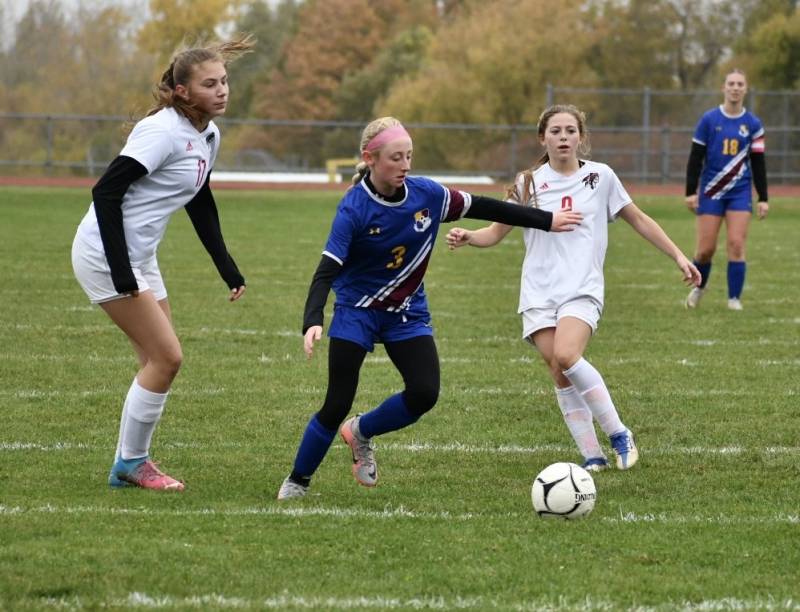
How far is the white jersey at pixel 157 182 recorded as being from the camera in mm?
5918

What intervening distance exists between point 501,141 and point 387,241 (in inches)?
1314

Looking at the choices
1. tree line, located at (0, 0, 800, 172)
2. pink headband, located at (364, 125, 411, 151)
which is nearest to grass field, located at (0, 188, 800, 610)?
pink headband, located at (364, 125, 411, 151)

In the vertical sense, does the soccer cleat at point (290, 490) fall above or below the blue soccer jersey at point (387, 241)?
below

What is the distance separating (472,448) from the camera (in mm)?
7070

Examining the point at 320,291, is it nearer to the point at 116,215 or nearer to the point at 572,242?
the point at 116,215

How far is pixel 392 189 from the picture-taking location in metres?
5.84

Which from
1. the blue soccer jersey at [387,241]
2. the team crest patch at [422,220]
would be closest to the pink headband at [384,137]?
the blue soccer jersey at [387,241]

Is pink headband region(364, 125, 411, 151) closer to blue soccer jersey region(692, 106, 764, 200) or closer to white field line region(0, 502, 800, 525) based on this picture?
white field line region(0, 502, 800, 525)

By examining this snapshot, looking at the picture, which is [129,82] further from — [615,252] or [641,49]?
[615,252]

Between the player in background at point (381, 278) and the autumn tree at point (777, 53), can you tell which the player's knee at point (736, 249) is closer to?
the player in background at point (381, 278)

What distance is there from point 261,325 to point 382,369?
2264 mm

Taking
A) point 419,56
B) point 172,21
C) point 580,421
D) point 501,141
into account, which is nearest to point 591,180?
point 580,421

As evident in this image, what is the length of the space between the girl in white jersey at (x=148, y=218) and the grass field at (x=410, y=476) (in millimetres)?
377

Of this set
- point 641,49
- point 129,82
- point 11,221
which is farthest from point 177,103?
point 129,82
